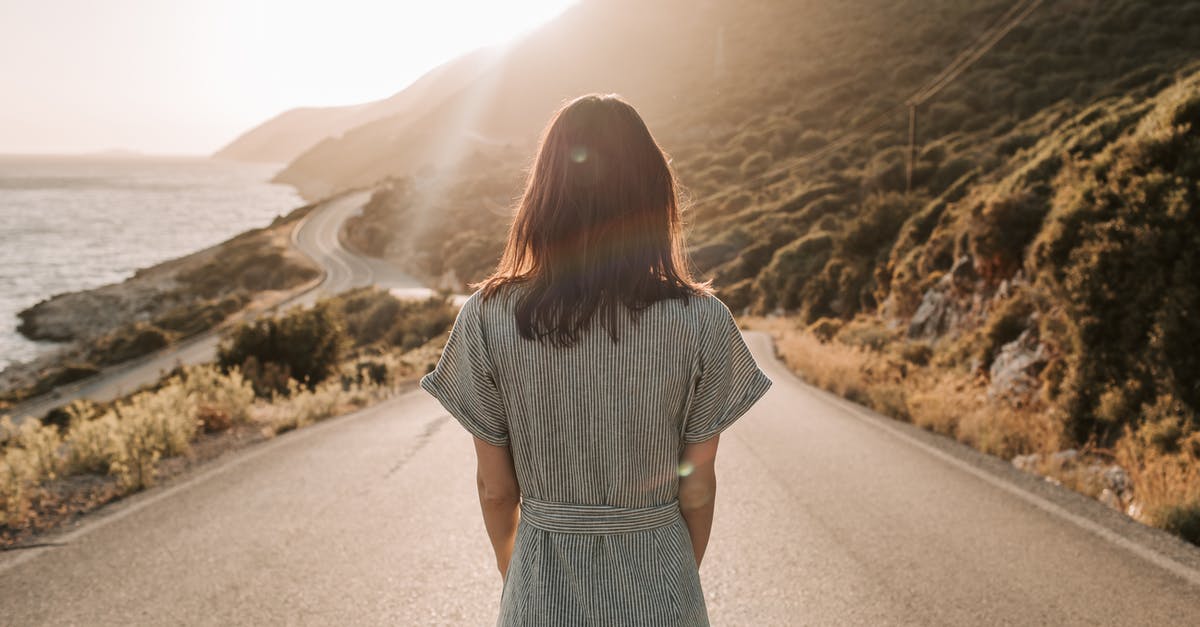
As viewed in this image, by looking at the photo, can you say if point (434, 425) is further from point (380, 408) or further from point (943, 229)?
point (943, 229)

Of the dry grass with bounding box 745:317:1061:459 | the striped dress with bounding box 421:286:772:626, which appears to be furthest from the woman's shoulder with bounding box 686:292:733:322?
the dry grass with bounding box 745:317:1061:459

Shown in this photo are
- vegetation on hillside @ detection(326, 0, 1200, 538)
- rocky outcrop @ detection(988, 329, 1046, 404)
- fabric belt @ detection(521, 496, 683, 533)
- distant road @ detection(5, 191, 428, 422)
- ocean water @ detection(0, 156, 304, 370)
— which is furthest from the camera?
ocean water @ detection(0, 156, 304, 370)

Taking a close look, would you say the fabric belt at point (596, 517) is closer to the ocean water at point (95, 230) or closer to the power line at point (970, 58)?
the ocean water at point (95, 230)

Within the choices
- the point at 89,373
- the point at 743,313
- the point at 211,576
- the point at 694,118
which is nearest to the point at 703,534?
the point at 211,576

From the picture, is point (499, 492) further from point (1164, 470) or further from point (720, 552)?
point (1164, 470)

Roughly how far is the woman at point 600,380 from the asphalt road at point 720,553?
7.38 ft

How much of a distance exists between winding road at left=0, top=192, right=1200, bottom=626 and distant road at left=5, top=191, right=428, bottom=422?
47.4 ft

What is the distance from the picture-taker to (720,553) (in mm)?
4523

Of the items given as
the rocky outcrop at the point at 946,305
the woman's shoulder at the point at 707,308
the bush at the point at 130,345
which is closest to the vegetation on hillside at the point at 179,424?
the woman's shoulder at the point at 707,308

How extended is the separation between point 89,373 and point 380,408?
26.6 meters

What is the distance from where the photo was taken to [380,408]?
10523mm

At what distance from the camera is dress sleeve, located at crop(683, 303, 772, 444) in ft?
5.28

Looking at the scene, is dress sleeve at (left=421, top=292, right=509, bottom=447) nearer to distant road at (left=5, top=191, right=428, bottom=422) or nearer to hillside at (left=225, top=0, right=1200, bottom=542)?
hillside at (left=225, top=0, right=1200, bottom=542)

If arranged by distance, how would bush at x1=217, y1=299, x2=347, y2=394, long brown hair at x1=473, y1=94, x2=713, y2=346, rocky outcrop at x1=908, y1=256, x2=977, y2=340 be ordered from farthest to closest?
bush at x1=217, y1=299, x2=347, y2=394 → rocky outcrop at x1=908, y1=256, x2=977, y2=340 → long brown hair at x1=473, y1=94, x2=713, y2=346
